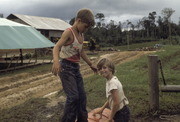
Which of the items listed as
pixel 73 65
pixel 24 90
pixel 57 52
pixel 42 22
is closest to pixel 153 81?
pixel 73 65

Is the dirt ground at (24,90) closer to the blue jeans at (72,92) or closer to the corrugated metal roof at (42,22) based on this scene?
the blue jeans at (72,92)

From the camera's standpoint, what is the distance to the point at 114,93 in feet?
10.6

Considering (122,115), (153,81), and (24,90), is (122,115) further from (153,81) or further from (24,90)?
(24,90)

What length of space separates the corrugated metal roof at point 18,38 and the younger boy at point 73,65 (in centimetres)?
1060

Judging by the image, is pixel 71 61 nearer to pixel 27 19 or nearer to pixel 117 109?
pixel 117 109

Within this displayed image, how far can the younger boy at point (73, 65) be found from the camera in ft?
11.8

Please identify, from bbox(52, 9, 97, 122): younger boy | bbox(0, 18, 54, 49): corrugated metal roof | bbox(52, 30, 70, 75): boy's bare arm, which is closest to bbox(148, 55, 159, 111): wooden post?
bbox(52, 9, 97, 122): younger boy

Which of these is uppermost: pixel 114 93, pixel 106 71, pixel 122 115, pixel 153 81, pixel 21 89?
pixel 106 71

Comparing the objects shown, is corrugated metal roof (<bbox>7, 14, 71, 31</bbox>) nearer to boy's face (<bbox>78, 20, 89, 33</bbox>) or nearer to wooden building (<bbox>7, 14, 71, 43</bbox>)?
wooden building (<bbox>7, 14, 71, 43</bbox>)

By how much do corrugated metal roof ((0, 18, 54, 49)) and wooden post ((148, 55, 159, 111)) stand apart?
10411 mm

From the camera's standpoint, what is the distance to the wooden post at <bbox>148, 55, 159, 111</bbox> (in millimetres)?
4620

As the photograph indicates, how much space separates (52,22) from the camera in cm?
3634

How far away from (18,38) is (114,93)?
13433mm

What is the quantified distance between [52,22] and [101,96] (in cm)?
3120
